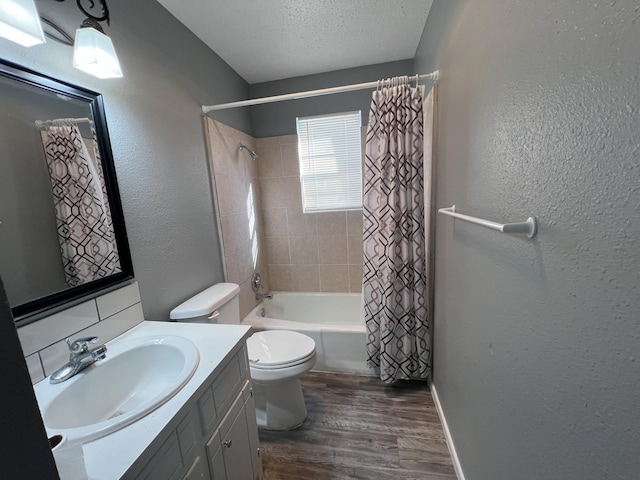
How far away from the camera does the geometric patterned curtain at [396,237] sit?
67.4 inches

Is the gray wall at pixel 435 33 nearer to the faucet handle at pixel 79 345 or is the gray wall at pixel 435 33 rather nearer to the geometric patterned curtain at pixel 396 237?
the geometric patterned curtain at pixel 396 237

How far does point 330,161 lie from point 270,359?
186 cm

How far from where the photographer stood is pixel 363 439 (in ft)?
5.09

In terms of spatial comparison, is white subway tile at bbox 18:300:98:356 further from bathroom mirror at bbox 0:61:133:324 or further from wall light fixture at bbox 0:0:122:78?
wall light fixture at bbox 0:0:122:78

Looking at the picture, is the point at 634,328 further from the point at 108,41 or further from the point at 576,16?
the point at 108,41

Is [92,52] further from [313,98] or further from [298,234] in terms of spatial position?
[298,234]

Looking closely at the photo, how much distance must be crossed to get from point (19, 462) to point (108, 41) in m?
1.32

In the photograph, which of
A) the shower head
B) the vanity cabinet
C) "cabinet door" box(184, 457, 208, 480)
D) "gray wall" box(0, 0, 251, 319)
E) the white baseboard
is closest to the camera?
the vanity cabinet

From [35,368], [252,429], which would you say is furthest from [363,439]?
[35,368]

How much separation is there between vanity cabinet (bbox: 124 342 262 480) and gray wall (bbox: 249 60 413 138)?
220cm

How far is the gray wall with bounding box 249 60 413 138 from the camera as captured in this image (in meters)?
2.41

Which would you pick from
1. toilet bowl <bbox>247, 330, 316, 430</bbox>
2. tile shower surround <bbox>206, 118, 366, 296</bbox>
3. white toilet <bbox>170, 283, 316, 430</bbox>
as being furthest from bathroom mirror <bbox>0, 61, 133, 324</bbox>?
tile shower surround <bbox>206, 118, 366, 296</bbox>

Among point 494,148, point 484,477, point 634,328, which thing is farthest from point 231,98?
point 484,477

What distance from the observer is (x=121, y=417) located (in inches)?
27.6
